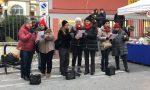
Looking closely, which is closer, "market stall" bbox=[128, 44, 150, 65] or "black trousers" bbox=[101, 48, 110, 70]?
"black trousers" bbox=[101, 48, 110, 70]

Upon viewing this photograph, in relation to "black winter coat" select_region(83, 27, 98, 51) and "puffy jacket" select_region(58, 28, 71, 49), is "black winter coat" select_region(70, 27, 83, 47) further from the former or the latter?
"puffy jacket" select_region(58, 28, 71, 49)

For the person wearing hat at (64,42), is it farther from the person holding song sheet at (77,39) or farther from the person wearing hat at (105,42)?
the person wearing hat at (105,42)

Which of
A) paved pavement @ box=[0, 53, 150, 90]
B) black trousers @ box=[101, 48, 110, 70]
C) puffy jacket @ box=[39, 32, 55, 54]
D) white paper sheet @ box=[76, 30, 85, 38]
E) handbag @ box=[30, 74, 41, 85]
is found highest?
white paper sheet @ box=[76, 30, 85, 38]

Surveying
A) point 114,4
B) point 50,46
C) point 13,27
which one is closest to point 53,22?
point 13,27

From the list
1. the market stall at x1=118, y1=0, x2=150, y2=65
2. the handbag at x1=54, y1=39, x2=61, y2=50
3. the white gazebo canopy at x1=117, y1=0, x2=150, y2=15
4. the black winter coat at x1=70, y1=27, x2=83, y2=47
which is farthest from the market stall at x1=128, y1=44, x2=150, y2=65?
the handbag at x1=54, y1=39, x2=61, y2=50

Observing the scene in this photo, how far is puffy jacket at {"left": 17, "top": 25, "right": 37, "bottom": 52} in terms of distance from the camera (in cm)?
1173

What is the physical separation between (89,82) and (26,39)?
87.1 inches

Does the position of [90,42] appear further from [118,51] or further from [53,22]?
[53,22]

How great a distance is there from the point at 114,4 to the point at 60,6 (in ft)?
12.6

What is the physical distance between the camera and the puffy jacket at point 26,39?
1173 cm

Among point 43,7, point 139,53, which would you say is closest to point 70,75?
point 43,7

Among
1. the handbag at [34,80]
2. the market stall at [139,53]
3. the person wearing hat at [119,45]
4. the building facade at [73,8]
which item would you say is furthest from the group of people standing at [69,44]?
the building facade at [73,8]

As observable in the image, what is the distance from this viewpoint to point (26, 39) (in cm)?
1173

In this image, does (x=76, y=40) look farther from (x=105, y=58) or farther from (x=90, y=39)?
(x=105, y=58)
